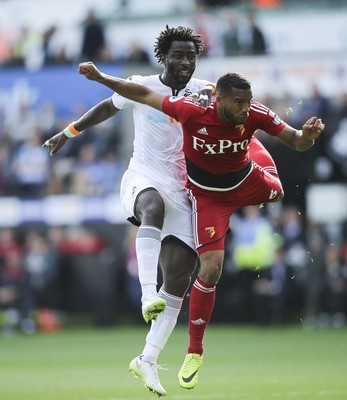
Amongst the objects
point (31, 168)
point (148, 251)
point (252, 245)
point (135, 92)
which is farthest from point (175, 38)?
point (31, 168)

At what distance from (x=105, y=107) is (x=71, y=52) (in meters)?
12.7

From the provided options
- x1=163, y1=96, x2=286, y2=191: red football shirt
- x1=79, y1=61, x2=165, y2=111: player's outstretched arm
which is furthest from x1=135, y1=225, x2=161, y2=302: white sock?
x1=79, y1=61, x2=165, y2=111: player's outstretched arm

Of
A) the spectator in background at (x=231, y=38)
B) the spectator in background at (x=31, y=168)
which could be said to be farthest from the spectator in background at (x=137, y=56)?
the spectator in background at (x=231, y=38)

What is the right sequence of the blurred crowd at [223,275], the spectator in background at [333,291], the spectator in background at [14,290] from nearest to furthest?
1. the blurred crowd at [223,275]
2. the spectator in background at [333,291]
3. the spectator in background at [14,290]

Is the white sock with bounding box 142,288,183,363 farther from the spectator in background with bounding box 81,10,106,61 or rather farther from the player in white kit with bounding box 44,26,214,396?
the spectator in background with bounding box 81,10,106,61

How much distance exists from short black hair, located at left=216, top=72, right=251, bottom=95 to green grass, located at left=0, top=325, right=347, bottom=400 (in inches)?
110

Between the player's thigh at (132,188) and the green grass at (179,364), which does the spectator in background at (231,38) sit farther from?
the player's thigh at (132,188)

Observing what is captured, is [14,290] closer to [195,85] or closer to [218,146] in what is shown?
[195,85]

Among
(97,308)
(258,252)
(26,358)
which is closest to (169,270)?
(26,358)

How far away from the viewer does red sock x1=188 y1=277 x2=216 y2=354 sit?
9.36m

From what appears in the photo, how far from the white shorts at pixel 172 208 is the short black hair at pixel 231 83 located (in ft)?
3.68

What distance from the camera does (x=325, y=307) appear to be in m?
18.5

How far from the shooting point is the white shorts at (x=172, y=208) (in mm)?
9305

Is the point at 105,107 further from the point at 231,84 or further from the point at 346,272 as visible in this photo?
the point at 346,272
